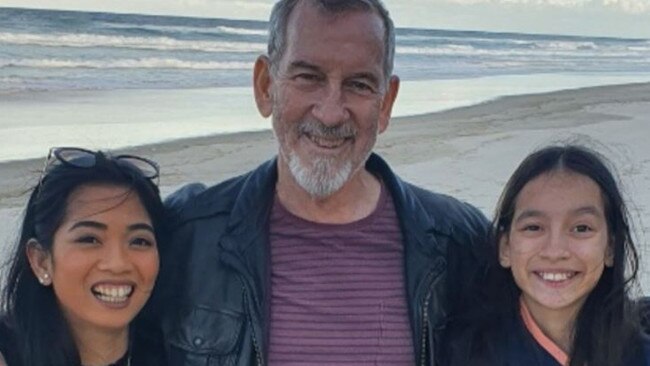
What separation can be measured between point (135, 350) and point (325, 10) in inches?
50.8

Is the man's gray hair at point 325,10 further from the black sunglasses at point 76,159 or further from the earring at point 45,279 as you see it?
the earring at point 45,279

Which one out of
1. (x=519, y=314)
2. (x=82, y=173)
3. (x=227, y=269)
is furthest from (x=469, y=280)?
(x=82, y=173)

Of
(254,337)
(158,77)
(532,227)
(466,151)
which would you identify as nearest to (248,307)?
(254,337)

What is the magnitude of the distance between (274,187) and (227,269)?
14.9 inches

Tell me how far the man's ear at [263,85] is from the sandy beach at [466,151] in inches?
142

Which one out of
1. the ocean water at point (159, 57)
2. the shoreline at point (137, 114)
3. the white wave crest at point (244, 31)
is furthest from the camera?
the white wave crest at point (244, 31)

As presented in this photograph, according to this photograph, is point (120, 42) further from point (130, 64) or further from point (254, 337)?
point (254, 337)

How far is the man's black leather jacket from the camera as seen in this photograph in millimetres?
3123

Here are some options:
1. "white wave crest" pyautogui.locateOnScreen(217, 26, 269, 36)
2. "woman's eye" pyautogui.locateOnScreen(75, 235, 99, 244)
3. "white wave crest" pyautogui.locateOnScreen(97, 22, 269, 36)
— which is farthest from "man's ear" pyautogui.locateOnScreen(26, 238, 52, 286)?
"white wave crest" pyautogui.locateOnScreen(217, 26, 269, 36)

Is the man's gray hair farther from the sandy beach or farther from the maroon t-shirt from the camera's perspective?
the sandy beach

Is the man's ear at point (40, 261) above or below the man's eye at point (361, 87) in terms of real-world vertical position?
below

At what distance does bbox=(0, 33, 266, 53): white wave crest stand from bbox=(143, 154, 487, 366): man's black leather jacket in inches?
→ 953

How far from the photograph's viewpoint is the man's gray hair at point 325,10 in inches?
129

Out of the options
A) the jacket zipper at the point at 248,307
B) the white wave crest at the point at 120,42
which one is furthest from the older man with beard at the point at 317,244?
the white wave crest at the point at 120,42
